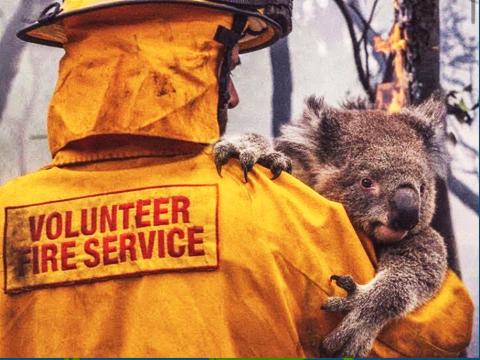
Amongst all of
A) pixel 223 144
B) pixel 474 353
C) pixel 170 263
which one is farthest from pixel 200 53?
pixel 474 353

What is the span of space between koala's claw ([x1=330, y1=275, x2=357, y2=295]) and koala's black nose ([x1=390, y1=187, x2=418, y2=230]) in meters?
0.21

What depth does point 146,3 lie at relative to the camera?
5.79ft

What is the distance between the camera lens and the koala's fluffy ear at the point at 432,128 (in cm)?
231

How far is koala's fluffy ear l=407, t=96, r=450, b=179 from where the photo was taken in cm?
231

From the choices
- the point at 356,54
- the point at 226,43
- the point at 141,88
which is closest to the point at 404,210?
the point at 226,43

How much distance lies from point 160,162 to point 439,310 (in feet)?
2.61

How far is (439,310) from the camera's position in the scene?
1993 mm

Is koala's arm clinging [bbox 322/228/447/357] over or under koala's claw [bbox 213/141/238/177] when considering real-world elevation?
under

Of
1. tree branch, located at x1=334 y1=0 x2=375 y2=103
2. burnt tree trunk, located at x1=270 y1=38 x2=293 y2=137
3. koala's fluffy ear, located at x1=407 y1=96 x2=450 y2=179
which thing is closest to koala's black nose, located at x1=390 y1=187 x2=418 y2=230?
koala's fluffy ear, located at x1=407 y1=96 x2=450 y2=179

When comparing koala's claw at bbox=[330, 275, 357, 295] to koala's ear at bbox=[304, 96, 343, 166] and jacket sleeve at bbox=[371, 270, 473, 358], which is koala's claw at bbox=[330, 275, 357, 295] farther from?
koala's ear at bbox=[304, 96, 343, 166]

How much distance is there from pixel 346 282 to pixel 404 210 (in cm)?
25

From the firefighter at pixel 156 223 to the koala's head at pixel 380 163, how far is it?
0.18 metres

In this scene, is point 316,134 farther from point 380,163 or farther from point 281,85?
point 281,85

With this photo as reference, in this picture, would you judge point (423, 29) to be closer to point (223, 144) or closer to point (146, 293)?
point (223, 144)
